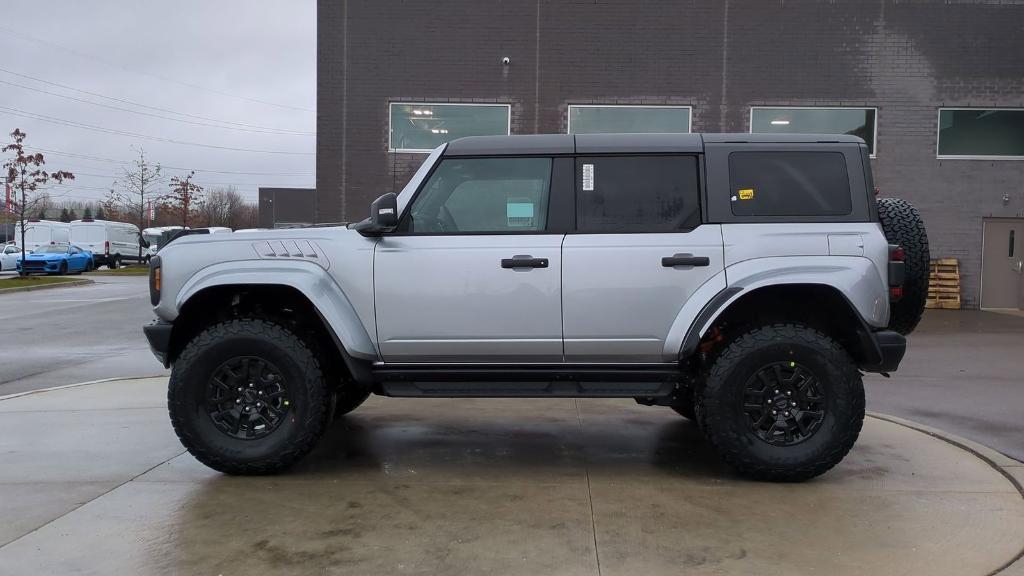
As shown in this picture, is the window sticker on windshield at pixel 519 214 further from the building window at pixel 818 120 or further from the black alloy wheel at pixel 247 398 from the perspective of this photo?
the building window at pixel 818 120

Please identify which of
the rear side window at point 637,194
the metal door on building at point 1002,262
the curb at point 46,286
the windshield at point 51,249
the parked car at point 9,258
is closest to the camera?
the rear side window at point 637,194

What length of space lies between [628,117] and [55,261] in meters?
27.0

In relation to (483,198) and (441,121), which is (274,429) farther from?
(441,121)

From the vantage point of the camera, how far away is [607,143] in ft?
16.3

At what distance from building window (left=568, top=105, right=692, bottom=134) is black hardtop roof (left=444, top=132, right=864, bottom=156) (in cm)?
1223

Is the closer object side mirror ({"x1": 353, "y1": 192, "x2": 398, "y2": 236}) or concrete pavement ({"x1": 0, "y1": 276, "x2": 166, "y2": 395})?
side mirror ({"x1": 353, "y1": 192, "x2": 398, "y2": 236})

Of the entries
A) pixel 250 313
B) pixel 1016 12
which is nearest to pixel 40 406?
pixel 250 313

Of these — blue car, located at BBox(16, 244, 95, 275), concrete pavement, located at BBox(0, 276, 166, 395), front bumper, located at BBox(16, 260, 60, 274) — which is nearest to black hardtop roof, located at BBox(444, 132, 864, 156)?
concrete pavement, located at BBox(0, 276, 166, 395)

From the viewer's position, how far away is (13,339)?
12.1 m

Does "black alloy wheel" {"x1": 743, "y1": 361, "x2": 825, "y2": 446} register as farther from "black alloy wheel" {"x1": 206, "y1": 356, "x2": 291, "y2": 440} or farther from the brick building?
the brick building

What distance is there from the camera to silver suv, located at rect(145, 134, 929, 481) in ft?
15.3

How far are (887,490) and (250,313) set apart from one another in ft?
13.5

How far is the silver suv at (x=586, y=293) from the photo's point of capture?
4648 mm

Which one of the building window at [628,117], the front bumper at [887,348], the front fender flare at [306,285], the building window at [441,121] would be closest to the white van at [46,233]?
the building window at [441,121]
